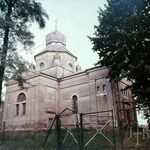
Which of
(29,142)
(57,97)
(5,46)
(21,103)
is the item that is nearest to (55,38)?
(57,97)

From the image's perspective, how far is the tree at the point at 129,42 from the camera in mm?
15352

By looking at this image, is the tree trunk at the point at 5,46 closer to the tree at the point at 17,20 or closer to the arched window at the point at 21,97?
the tree at the point at 17,20

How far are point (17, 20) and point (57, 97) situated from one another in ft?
49.6

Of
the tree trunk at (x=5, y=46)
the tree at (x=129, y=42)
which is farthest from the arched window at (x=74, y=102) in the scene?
the tree trunk at (x=5, y=46)

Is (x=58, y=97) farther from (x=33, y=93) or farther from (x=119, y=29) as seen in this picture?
(x=119, y=29)

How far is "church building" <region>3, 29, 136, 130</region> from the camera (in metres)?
22.9

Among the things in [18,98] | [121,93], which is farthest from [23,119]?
[121,93]

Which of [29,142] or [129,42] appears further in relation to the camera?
[129,42]

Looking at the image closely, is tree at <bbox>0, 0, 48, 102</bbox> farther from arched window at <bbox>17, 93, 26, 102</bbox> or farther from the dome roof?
the dome roof

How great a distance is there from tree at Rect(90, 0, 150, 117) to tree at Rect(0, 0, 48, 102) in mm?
5978

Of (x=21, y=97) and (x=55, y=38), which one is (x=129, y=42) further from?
(x=55, y=38)

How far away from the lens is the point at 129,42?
15820 mm

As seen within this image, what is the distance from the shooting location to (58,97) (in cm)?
2703

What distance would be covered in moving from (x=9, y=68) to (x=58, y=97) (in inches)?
622
